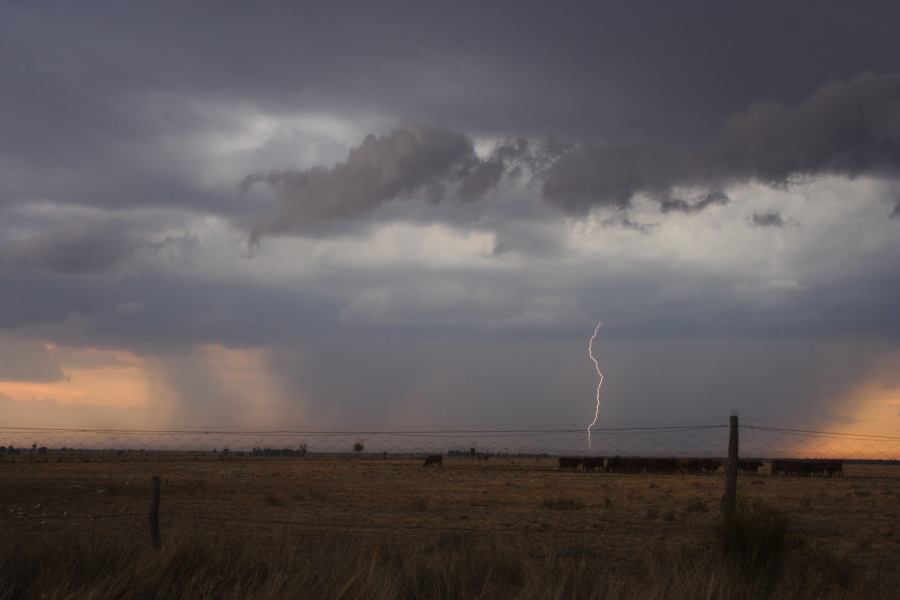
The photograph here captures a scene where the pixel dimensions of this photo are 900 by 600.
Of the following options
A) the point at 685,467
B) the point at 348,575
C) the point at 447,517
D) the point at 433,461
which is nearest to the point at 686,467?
the point at 685,467

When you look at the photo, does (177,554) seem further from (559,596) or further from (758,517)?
(758,517)

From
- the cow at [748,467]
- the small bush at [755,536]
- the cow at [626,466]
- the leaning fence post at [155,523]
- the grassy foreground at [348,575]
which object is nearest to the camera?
the grassy foreground at [348,575]

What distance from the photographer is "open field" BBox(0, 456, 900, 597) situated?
16.2 meters

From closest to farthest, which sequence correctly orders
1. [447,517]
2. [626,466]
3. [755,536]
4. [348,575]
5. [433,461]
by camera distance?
[348,575] < [755,536] < [447,517] < [626,466] < [433,461]

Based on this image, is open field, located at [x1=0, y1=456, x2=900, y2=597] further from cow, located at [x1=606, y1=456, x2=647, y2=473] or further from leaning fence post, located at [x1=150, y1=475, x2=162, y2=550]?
cow, located at [x1=606, y1=456, x2=647, y2=473]

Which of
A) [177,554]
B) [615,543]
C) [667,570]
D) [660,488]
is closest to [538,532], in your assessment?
[615,543]

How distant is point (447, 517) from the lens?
1115 inches

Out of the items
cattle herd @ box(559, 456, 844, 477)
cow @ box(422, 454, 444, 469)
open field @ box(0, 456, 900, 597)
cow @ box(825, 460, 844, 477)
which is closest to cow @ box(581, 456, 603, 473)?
cattle herd @ box(559, 456, 844, 477)

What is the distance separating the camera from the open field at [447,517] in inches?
639

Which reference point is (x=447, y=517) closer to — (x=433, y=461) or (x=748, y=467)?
(x=433, y=461)

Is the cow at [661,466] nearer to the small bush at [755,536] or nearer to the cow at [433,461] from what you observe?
the cow at [433,461]

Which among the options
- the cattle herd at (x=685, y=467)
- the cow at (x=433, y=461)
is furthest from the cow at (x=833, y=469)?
the cow at (x=433, y=461)

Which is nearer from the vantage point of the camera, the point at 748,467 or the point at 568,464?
the point at 748,467

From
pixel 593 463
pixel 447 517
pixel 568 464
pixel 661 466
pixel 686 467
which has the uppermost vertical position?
pixel 447 517
